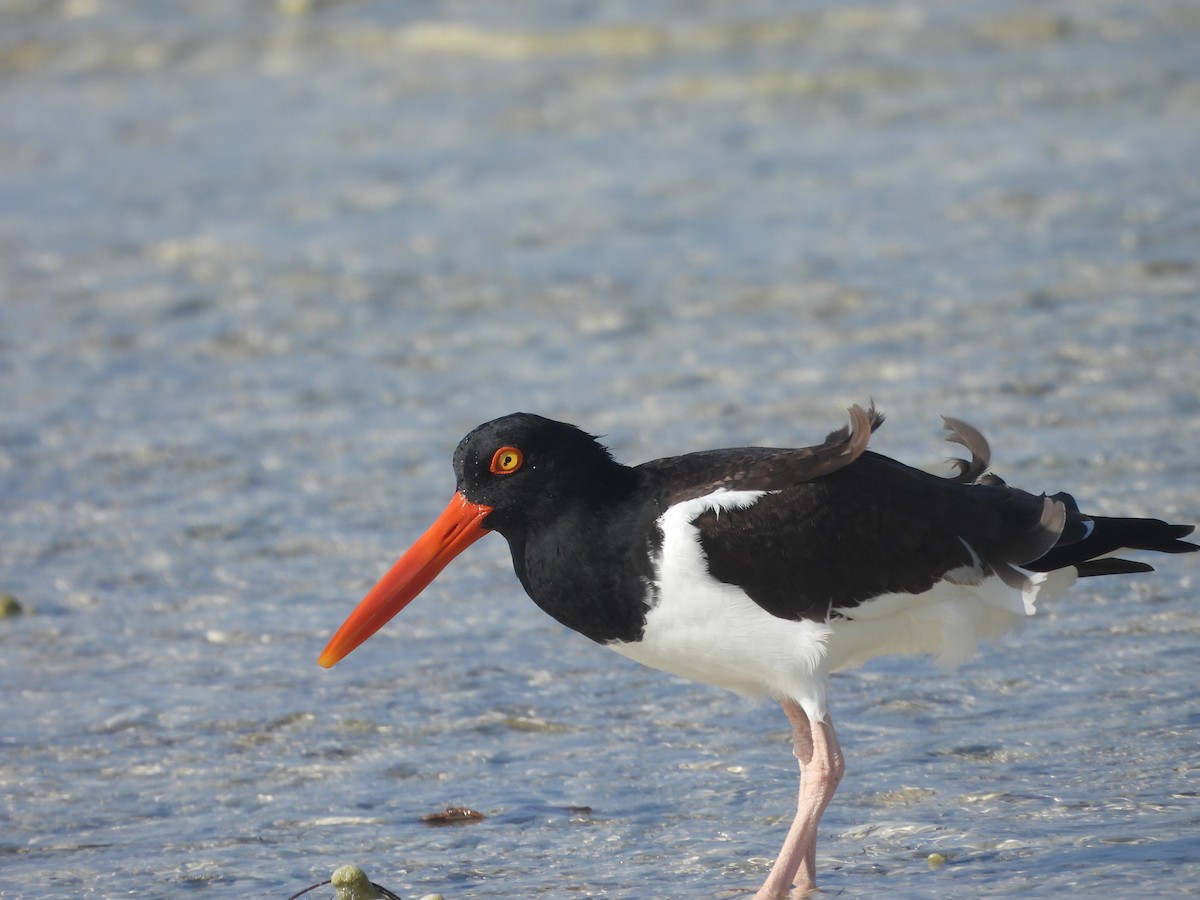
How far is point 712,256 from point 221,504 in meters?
3.58

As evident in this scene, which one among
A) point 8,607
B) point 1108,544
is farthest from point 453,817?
point 8,607

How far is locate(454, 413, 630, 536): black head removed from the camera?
4297mm

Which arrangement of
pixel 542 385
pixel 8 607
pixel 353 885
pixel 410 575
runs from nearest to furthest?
pixel 353 885 < pixel 410 575 < pixel 8 607 < pixel 542 385

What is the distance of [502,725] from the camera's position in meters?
5.12

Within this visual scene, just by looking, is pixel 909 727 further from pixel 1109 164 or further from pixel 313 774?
pixel 1109 164

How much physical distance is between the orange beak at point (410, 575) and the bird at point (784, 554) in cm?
2

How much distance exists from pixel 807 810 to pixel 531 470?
105 cm

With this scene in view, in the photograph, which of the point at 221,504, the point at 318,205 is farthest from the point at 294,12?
the point at 221,504

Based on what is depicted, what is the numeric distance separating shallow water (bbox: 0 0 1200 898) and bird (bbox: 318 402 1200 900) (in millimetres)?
451

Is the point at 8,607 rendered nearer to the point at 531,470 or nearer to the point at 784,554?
the point at 531,470

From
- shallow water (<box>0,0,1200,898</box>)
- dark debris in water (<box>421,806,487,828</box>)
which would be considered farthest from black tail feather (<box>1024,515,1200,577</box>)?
dark debris in water (<box>421,806,487,828</box>)

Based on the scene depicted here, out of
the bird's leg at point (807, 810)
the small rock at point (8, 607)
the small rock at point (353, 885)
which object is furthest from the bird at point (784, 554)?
the small rock at point (8, 607)

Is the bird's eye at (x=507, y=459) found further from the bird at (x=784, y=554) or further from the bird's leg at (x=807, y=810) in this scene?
the bird's leg at (x=807, y=810)

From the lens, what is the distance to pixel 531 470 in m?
4.35
